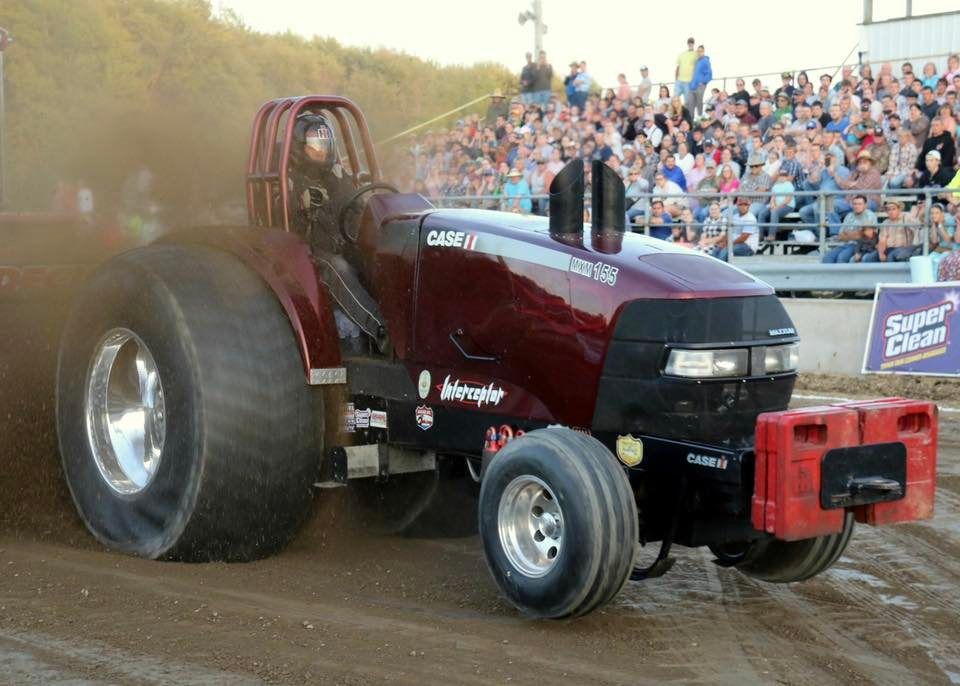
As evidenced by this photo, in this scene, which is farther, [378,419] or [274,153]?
[274,153]

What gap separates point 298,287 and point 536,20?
1858 centimetres

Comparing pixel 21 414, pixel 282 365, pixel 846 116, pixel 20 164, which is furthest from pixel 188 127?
pixel 846 116

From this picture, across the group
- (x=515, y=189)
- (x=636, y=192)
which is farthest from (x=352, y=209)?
(x=515, y=189)

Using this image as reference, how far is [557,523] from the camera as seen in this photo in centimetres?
445

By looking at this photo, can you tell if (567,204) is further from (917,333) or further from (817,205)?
(817,205)

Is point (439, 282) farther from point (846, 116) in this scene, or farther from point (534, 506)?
point (846, 116)

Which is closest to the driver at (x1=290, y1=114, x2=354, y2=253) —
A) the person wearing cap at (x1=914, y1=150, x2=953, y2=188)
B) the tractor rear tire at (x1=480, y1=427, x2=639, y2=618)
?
the tractor rear tire at (x1=480, y1=427, x2=639, y2=618)

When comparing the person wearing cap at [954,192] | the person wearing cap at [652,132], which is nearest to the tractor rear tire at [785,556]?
the person wearing cap at [954,192]

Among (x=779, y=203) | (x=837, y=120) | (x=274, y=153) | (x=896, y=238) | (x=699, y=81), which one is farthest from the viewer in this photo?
(x=699, y=81)

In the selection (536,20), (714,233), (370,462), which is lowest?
(370,462)

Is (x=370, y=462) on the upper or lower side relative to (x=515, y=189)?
lower

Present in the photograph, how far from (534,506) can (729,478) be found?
0.69 metres

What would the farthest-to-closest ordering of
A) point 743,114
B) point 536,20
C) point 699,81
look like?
point 536,20, point 699,81, point 743,114

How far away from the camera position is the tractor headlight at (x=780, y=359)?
463 cm
